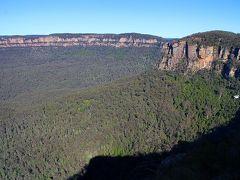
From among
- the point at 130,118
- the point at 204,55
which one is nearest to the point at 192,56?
the point at 204,55

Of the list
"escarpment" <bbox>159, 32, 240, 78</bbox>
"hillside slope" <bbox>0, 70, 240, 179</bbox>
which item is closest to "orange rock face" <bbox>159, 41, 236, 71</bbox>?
"escarpment" <bbox>159, 32, 240, 78</bbox>

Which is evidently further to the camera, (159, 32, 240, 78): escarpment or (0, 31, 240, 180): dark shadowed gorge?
(159, 32, 240, 78): escarpment

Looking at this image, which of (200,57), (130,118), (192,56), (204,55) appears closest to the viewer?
(130,118)

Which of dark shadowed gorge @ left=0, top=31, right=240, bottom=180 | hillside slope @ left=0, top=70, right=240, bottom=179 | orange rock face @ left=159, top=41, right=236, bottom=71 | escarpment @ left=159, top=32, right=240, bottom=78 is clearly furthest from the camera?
orange rock face @ left=159, top=41, right=236, bottom=71

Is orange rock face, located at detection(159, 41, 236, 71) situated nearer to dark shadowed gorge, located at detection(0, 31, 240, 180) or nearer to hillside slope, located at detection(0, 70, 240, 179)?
dark shadowed gorge, located at detection(0, 31, 240, 180)

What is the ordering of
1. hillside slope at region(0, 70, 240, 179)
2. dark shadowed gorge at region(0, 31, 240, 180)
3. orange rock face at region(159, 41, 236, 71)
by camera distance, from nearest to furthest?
dark shadowed gorge at region(0, 31, 240, 180)
hillside slope at region(0, 70, 240, 179)
orange rock face at region(159, 41, 236, 71)

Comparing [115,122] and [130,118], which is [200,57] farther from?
[115,122]

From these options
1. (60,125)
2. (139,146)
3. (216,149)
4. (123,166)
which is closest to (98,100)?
(60,125)

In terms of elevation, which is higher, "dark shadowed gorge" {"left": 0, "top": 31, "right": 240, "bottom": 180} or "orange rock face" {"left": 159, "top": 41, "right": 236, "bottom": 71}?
"orange rock face" {"left": 159, "top": 41, "right": 236, "bottom": 71}

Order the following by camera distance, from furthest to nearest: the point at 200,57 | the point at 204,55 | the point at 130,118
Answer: the point at 200,57 < the point at 204,55 < the point at 130,118
